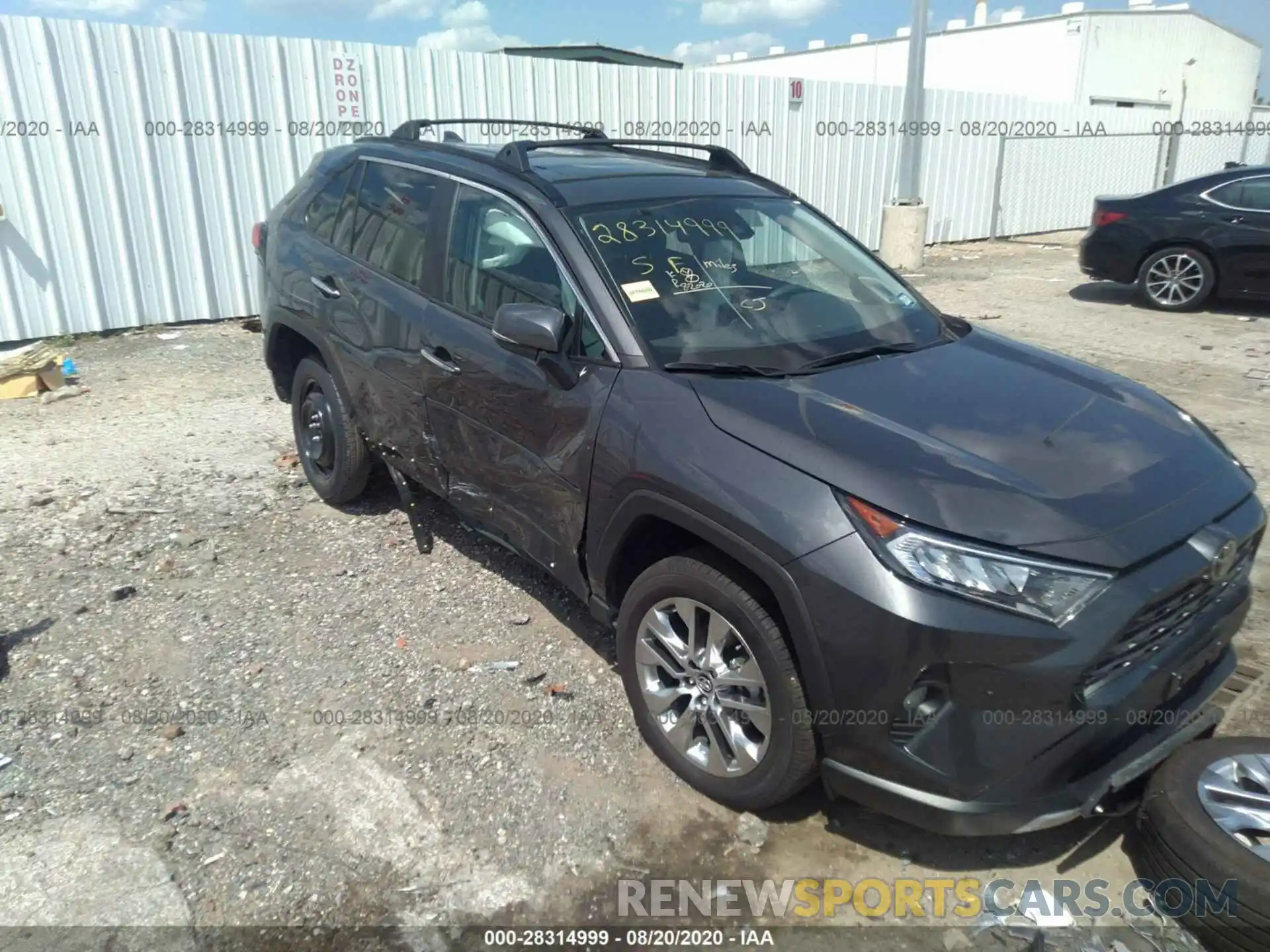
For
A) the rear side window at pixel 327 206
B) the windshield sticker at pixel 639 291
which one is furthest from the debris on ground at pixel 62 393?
the windshield sticker at pixel 639 291

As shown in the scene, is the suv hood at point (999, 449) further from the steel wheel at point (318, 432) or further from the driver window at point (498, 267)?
the steel wheel at point (318, 432)

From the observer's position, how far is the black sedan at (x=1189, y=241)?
9.70 metres

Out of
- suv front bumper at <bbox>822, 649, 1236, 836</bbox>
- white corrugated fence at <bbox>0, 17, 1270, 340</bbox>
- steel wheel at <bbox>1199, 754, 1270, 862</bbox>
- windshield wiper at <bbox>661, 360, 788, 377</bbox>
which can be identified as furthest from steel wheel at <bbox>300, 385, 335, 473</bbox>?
white corrugated fence at <bbox>0, 17, 1270, 340</bbox>

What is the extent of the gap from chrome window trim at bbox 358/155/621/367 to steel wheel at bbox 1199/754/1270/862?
6.92 ft

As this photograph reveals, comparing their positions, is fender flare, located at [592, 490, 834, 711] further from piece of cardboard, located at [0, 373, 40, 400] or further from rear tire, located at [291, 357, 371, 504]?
piece of cardboard, located at [0, 373, 40, 400]

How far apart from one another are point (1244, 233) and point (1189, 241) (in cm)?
53

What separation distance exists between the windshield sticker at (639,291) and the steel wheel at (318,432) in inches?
87.0

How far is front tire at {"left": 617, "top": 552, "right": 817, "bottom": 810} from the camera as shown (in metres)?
2.55

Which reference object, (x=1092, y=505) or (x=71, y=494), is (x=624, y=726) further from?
(x=71, y=494)

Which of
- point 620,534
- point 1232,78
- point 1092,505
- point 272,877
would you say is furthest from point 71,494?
point 1232,78

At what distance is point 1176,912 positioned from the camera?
244 centimetres

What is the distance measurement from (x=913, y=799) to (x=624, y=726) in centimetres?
121

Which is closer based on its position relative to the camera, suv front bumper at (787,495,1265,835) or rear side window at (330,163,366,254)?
suv front bumper at (787,495,1265,835)

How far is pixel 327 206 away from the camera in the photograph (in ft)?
15.3
